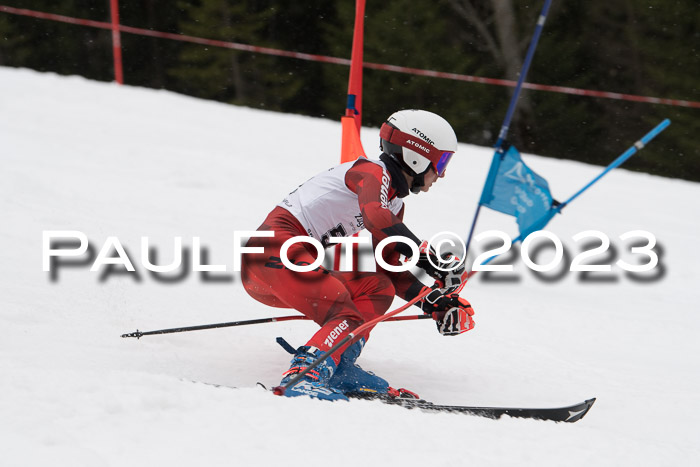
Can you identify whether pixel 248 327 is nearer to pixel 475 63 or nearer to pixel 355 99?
pixel 355 99

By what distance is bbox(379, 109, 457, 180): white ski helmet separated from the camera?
3.68 meters

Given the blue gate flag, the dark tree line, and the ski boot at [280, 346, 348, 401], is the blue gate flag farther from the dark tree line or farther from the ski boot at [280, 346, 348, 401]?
the dark tree line

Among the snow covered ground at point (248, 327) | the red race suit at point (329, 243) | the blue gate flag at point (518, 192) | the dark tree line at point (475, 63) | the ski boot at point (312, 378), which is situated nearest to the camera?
the snow covered ground at point (248, 327)

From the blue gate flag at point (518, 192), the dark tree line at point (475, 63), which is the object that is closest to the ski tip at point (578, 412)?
the blue gate flag at point (518, 192)

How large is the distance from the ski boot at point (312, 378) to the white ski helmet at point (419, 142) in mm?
1023

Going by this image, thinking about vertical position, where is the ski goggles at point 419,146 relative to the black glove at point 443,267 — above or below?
above

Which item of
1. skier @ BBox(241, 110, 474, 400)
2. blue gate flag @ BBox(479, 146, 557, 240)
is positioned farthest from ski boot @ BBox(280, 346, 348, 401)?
Answer: blue gate flag @ BBox(479, 146, 557, 240)

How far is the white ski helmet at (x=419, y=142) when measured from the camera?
12.1 ft

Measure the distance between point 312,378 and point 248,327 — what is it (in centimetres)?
155

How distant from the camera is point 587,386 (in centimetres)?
433

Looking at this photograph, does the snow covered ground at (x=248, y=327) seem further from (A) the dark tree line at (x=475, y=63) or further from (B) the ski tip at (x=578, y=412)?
(A) the dark tree line at (x=475, y=63)

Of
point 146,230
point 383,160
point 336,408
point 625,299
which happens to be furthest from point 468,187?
point 336,408

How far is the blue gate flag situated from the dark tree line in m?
10.4

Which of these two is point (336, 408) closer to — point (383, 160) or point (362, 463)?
point (362, 463)
